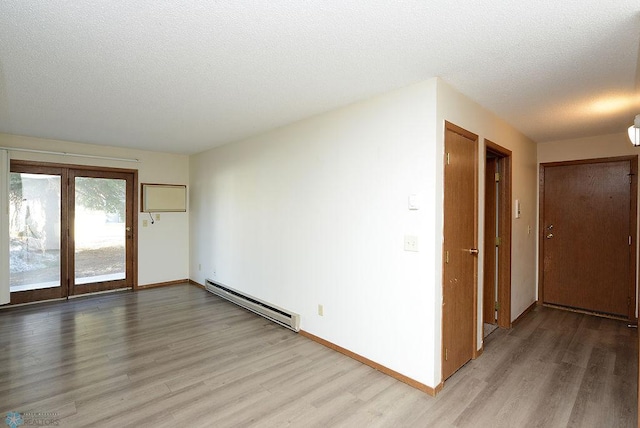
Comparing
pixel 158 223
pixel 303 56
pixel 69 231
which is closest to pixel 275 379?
pixel 303 56

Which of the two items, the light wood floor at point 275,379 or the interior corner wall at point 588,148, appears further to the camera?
the interior corner wall at point 588,148

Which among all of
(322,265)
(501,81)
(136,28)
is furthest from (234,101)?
(501,81)

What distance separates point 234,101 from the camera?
2.97 meters

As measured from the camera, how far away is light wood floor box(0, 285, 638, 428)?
213 cm

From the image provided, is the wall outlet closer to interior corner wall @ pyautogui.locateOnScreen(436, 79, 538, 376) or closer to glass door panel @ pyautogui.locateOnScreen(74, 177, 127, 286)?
interior corner wall @ pyautogui.locateOnScreen(436, 79, 538, 376)

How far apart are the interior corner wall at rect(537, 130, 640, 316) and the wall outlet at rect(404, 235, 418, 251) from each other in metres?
3.24

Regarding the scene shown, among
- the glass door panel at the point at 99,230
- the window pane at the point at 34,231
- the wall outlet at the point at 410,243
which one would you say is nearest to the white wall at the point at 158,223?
the glass door panel at the point at 99,230

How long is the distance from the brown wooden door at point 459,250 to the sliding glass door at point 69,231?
513cm

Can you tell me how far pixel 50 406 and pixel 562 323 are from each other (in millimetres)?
5143

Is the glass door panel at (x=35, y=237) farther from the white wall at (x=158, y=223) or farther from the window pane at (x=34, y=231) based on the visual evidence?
the white wall at (x=158, y=223)

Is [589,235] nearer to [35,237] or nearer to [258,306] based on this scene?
[258,306]

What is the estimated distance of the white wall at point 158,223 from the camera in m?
5.03

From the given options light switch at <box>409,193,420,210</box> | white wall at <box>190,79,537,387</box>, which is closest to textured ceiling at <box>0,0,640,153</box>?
white wall at <box>190,79,537,387</box>

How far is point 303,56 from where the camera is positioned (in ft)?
6.83
